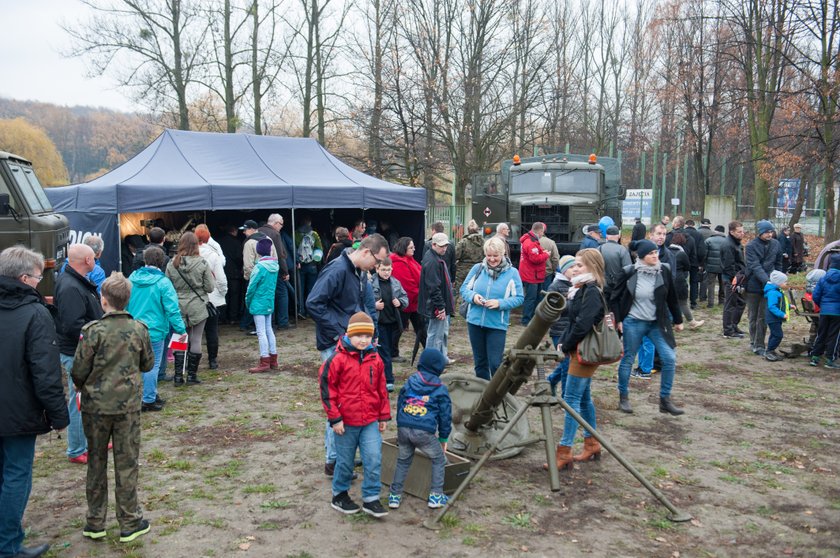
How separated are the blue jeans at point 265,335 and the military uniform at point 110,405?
422 cm

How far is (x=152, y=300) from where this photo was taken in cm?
679

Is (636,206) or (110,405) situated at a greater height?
(636,206)

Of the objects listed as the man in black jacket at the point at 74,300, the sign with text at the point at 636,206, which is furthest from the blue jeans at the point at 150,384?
the sign with text at the point at 636,206

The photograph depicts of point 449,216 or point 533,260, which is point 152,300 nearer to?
point 533,260

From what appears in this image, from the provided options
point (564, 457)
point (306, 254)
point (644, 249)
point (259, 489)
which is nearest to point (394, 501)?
point (259, 489)

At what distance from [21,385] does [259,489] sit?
1886 millimetres

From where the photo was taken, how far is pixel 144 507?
4715mm

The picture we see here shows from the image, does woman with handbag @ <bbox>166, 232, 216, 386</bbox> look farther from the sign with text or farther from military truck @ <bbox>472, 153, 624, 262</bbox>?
the sign with text

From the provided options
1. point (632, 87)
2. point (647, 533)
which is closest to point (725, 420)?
point (647, 533)

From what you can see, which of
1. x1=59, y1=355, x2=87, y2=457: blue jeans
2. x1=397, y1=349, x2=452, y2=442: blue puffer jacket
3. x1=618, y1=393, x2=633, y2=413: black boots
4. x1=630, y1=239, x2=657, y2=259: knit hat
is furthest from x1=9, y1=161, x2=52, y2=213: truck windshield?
x1=618, y1=393, x2=633, y2=413: black boots

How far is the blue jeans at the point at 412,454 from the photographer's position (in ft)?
14.8

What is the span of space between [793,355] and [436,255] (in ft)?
17.7

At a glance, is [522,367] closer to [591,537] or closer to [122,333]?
[591,537]

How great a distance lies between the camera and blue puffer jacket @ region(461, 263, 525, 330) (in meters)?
6.35
